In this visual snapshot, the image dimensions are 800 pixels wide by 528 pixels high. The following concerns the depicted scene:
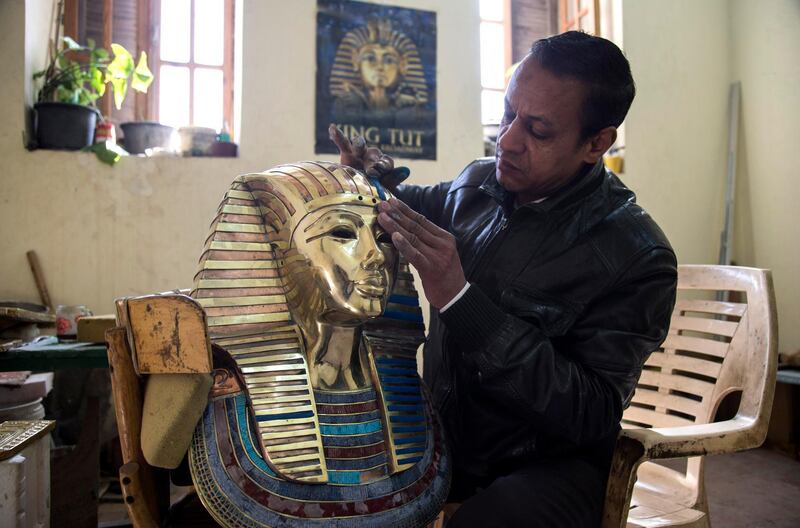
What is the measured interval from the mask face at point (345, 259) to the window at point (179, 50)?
3915 millimetres

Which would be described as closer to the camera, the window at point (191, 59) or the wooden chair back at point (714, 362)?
the wooden chair back at point (714, 362)

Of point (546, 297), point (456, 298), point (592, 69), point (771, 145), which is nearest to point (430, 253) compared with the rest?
point (456, 298)

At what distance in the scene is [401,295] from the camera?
145cm

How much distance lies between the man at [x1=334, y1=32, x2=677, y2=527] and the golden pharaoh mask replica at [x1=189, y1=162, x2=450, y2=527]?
0.39 feet

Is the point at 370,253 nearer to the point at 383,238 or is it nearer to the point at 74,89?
the point at 383,238

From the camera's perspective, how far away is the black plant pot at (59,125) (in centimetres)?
320

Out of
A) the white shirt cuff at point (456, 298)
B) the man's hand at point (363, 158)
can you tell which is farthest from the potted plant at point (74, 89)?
the white shirt cuff at point (456, 298)

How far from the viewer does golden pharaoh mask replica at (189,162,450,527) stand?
112 cm

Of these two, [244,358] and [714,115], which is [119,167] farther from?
[714,115]

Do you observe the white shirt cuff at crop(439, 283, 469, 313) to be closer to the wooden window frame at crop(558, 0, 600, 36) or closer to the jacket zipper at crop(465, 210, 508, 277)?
Result: the jacket zipper at crop(465, 210, 508, 277)

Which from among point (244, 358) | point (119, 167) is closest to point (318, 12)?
point (119, 167)

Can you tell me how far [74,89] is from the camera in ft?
11.0

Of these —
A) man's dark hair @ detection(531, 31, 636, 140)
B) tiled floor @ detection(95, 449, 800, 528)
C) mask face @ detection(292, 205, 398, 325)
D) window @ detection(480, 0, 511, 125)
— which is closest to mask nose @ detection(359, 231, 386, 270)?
mask face @ detection(292, 205, 398, 325)

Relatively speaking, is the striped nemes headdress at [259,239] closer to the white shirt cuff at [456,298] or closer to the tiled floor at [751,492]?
the white shirt cuff at [456,298]
